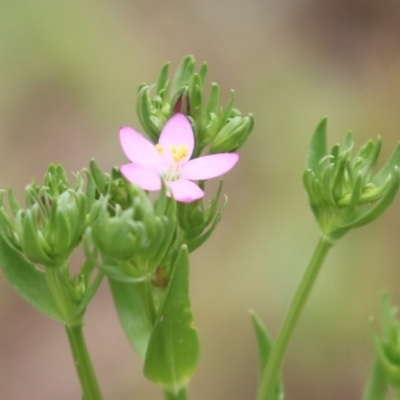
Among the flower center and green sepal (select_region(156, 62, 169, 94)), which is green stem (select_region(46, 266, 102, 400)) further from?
green sepal (select_region(156, 62, 169, 94))

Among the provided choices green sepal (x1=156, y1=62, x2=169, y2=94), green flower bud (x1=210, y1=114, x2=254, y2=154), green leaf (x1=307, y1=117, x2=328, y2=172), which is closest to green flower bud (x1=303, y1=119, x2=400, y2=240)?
green leaf (x1=307, y1=117, x2=328, y2=172)

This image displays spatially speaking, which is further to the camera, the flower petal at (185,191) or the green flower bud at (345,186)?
the green flower bud at (345,186)

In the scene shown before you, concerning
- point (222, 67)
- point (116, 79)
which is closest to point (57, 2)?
point (116, 79)

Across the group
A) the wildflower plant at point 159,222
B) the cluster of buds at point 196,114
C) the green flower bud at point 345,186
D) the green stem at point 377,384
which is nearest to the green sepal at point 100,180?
the wildflower plant at point 159,222

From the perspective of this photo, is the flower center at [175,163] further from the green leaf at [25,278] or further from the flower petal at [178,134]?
the green leaf at [25,278]

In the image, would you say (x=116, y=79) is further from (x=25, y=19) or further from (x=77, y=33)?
(x=25, y=19)

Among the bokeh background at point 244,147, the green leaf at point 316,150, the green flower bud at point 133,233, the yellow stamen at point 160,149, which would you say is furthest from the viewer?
the bokeh background at point 244,147
